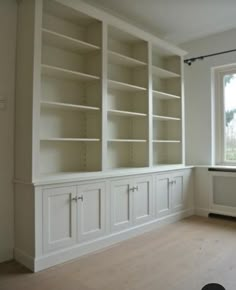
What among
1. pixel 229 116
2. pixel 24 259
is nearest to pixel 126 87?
pixel 229 116

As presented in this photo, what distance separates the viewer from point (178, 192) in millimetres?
4062

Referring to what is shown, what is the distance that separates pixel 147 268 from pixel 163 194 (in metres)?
1.44

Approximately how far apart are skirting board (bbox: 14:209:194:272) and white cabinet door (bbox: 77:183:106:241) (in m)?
0.09

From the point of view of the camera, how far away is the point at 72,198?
2678mm

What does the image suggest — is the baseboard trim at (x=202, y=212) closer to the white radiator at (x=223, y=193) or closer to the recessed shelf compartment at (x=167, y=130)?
the white radiator at (x=223, y=193)

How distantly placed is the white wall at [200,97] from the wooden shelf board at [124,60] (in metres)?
1.26

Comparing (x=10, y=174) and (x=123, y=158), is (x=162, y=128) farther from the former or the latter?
(x=10, y=174)

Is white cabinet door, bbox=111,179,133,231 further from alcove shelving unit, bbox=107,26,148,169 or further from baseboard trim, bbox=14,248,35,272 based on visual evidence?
baseboard trim, bbox=14,248,35,272

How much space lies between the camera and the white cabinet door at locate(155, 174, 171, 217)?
146 inches

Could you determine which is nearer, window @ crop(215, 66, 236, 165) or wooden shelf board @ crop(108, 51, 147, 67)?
wooden shelf board @ crop(108, 51, 147, 67)

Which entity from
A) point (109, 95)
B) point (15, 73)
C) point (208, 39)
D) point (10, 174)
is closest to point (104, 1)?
point (109, 95)

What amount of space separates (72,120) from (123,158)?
0.96 m

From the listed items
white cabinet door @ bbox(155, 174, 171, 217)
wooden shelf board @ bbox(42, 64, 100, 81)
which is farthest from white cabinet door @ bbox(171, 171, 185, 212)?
wooden shelf board @ bbox(42, 64, 100, 81)

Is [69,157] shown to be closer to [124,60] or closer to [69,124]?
[69,124]
